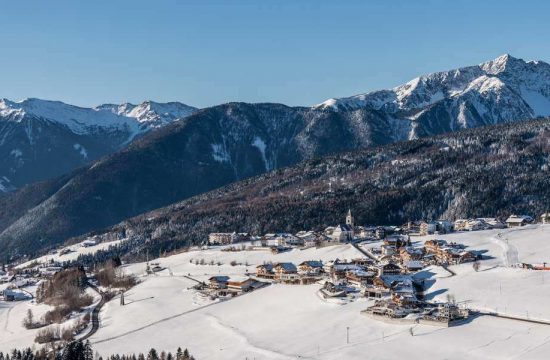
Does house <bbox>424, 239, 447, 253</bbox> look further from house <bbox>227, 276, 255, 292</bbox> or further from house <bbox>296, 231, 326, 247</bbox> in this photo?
house <bbox>227, 276, 255, 292</bbox>

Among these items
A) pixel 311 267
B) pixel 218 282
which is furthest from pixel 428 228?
pixel 218 282

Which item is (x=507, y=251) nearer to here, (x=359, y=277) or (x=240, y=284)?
(x=359, y=277)

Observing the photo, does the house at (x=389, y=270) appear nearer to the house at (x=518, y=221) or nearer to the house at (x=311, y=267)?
the house at (x=311, y=267)

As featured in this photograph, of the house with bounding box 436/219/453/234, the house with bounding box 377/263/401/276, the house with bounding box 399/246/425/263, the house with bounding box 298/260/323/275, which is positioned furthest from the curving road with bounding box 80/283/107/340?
the house with bounding box 436/219/453/234

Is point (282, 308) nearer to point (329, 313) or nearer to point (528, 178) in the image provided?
point (329, 313)

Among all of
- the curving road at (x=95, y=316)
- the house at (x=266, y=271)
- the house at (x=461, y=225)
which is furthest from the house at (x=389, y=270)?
the house at (x=461, y=225)

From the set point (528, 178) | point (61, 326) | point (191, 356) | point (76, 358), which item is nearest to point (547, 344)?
point (191, 356)

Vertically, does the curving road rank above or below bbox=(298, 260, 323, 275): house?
below
